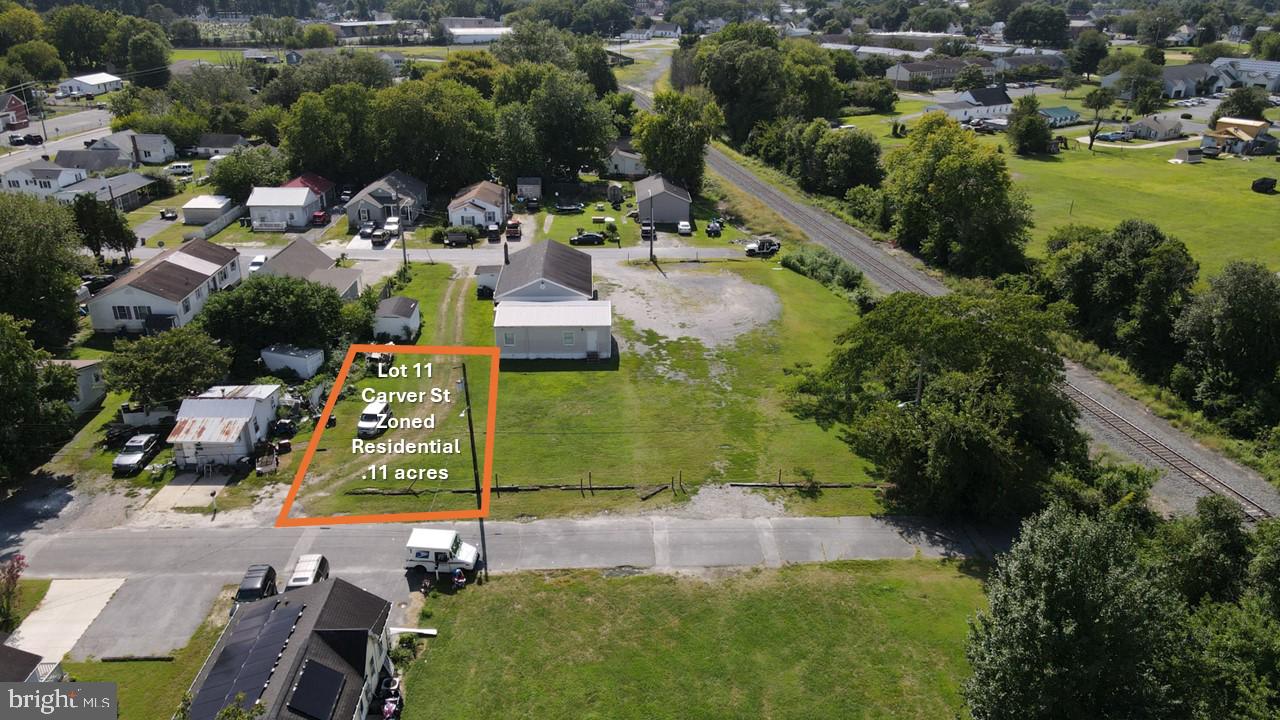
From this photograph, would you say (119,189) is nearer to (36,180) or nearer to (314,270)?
(36,180)

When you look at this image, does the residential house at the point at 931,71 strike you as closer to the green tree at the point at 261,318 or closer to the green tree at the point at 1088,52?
the green tree at the point at 1088,52

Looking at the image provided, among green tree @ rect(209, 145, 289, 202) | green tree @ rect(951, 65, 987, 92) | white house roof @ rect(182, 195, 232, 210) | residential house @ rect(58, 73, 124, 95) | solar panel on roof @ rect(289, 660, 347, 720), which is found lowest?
solar panel on roof @ rect(289, 660, 347, 720)

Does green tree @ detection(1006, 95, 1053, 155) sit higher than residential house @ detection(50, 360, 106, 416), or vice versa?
green tree @ detection(1006, 95, 1053, 155)

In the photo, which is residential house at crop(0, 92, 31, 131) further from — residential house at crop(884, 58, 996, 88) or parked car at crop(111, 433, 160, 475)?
residential house at crop(884, 58, 996, 88)

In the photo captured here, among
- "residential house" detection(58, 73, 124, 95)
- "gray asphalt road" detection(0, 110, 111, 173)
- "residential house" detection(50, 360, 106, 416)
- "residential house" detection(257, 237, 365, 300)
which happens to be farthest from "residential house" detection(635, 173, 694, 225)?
"residential house" detection(58, 73, 124, 95)

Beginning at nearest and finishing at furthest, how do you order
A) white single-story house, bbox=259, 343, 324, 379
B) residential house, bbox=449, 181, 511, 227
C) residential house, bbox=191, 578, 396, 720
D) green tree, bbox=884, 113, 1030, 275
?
residential house, bbox=191, 578, 396, 720 → white single-story house, bbox=259, 343, 324, 379 → green tree, bbox=884, 113, 1030, 275 → residential house, bbox=449, 181, 511, 227

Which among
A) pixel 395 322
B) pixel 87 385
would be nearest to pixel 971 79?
pixel 395 322
